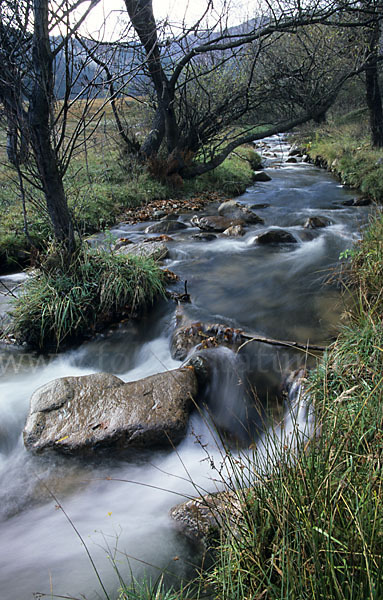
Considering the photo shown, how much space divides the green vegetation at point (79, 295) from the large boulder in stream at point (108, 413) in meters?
1.11

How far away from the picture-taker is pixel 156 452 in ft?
10.9

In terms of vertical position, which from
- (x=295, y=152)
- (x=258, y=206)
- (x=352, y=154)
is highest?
(x=295, y=152)

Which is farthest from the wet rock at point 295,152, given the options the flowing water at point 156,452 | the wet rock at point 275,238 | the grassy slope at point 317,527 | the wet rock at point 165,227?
the grassy slope at point 317,527

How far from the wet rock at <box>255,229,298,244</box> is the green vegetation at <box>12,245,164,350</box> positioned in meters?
2.95

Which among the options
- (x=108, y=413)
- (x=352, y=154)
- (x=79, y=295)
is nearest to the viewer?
(x=108, y=413)

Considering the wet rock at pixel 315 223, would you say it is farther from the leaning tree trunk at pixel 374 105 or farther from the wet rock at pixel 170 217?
the leaning tree trunk at pixel 374 105

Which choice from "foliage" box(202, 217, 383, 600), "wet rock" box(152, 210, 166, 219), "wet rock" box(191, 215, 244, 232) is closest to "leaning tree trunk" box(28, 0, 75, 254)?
"foliage" box(202, 217, 383, 600)

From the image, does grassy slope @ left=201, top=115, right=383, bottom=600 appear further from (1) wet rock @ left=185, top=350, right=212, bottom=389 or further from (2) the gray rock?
(2) the gray rock

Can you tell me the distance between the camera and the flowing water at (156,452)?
252 centimetres

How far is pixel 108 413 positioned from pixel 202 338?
1.58 metres

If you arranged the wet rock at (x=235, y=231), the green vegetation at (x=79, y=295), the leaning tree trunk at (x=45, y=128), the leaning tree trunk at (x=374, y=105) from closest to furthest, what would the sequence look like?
the leaning tree trunk at (x=45, y=128) → the green vegetation at (x=79, y=295) → the wet rock at (x=235, y=231) → the leaning tree trunk at (x=374, y=105)

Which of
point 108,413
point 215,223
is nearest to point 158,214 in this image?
point 215,223

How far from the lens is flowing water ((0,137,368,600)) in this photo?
2.52m

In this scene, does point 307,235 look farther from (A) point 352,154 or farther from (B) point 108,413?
(A) point 352,154
